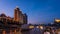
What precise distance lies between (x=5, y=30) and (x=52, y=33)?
4834mm

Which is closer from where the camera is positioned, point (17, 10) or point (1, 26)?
point (1, 26)

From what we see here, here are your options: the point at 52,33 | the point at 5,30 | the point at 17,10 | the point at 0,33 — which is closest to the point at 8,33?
the point at 5,30

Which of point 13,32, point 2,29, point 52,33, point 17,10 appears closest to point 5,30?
point 2,29

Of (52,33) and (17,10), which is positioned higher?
(17,10)

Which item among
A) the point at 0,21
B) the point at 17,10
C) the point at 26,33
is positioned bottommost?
the point at 26,33

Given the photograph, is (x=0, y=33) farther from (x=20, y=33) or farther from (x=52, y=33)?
(x=52, y=33)

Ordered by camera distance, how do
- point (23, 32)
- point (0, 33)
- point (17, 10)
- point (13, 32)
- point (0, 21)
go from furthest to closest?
1. point (17, 10)
2. point (23, 32)
3. point (13, 32)
4. point (0, 21)
5. point (0, 33)

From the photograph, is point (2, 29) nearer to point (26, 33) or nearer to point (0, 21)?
point (0, 21)

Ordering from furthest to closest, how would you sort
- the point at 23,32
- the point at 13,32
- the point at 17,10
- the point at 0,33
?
the point at 17,10 → the point at 23,32 → the point at 13,32 → the point at 0,33

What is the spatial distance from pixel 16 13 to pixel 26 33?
12.2 meters

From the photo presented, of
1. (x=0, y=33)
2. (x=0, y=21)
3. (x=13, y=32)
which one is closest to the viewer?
(x=0, y=33)

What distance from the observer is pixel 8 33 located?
1313 cm

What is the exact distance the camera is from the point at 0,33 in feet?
38.0

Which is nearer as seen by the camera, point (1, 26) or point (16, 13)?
point (1, 26)
